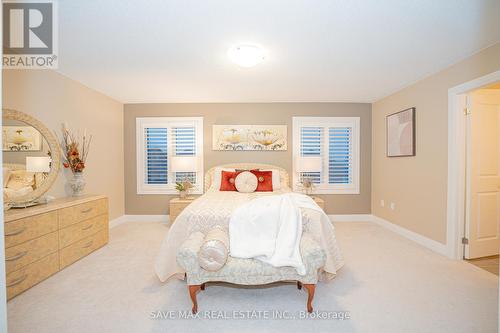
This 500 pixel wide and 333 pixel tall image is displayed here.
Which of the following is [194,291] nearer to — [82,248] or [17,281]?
[17,281]

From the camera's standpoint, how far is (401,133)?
3959mm

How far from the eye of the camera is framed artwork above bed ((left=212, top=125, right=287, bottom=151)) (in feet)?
16.0

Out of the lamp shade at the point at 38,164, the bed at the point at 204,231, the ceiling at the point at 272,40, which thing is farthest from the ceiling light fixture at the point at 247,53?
the lamp shade at the point at 38,164

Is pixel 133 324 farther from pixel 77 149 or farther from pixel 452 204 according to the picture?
pixel 452 204

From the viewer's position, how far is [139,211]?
16.2 ft

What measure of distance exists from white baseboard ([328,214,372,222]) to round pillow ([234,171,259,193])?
6.42 feet

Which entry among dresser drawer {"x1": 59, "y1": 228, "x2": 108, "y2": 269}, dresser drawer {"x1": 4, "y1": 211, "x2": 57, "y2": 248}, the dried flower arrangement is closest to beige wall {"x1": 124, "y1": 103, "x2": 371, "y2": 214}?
the dried flower arrangement

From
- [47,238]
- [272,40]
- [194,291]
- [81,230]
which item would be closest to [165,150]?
[81,230]

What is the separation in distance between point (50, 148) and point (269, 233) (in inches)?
119

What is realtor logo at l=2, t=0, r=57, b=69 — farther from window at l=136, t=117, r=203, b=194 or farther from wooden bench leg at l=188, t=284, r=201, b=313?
wooden bench leg at l=188, t=284, r=201, b=313

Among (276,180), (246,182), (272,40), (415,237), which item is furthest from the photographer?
(276,180)

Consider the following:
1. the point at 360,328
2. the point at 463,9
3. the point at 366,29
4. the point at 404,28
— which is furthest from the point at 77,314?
the point at 463,9

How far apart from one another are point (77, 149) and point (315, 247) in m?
3.68

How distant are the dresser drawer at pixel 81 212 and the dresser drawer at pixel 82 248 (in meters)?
0.28
